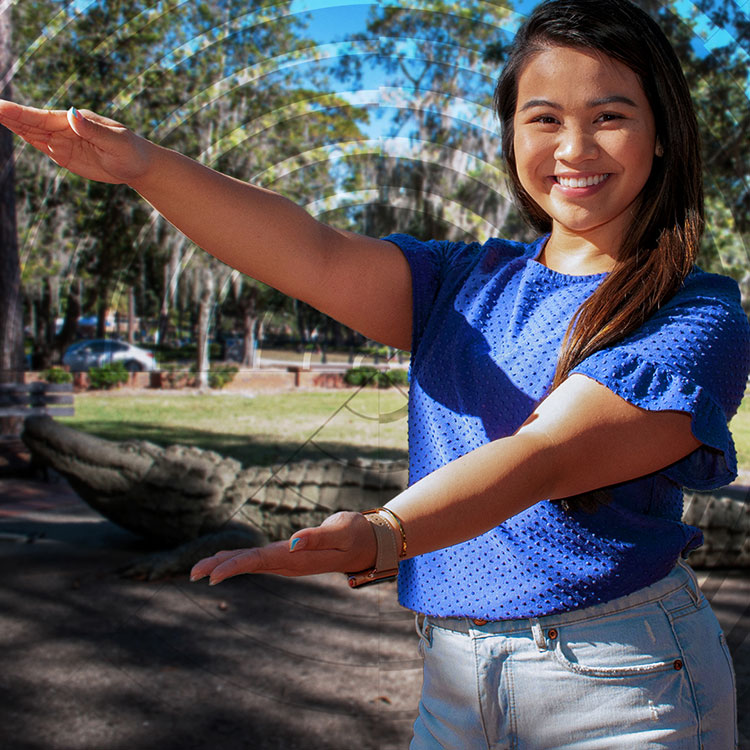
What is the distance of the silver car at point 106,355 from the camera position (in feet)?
16.6

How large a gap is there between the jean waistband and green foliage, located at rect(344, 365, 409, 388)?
3.62m

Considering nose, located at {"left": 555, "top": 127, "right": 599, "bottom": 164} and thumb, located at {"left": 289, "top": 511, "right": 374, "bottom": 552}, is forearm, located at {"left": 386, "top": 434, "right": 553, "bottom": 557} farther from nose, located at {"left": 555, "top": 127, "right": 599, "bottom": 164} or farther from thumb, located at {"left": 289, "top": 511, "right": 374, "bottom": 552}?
nose, located at {"left": 555, "top": 127, "right": 599, "bottom": 164}

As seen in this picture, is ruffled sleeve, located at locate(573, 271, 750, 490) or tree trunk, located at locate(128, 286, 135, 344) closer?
ruffled sleeve, located at locate(573, 271, 750, 490)

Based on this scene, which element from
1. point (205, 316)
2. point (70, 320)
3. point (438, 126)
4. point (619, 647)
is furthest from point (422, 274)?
point (70, 320)

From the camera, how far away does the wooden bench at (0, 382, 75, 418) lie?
5.38m

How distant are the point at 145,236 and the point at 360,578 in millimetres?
4201

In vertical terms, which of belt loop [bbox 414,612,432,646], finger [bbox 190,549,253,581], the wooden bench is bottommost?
the wooden bench

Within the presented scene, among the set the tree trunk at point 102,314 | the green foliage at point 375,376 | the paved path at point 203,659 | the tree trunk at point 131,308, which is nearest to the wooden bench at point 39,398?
the tree trunk at point 102,314

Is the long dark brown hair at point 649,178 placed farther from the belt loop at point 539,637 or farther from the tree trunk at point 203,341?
the tree trunk at point 203,341

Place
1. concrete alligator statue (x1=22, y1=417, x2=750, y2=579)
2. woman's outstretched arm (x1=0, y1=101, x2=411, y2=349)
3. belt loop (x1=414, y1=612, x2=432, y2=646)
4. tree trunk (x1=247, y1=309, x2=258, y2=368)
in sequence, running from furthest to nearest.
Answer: tree trunk (x1=247, y1=309, x2=258, y2=368) < concrete alligator statue (x1=22, y1=417, x2=750, y2=579) < belt loop (x1=414, y1=612, x2=432, y2=646) < woman's outstretched arm (x1=0, y1=101, x2=411, y2=349)

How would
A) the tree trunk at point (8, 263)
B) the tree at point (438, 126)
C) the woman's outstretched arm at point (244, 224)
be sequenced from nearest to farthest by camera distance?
the woman's outstretched arm at point (244, 224)
the tree at point (438, 126)
the tree trunk at point (8, 263)

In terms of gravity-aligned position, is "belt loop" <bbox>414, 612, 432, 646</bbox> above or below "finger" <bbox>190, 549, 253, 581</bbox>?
below

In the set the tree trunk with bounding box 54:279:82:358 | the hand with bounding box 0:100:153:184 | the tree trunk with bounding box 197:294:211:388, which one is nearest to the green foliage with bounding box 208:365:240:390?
the tree trunk with bounding box 197:294:211:388

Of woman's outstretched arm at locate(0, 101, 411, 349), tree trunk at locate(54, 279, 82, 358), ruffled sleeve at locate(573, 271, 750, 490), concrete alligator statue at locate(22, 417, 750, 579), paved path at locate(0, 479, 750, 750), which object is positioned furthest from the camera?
tree trunk at locate(54, 279, 82, 358)
